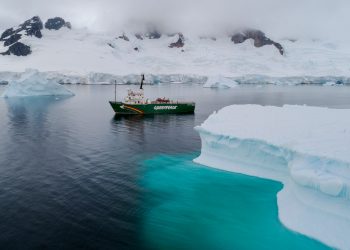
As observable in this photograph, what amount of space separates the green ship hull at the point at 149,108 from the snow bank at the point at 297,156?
35428 millimetres

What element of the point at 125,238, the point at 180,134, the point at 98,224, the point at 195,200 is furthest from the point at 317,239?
the point at 180,134

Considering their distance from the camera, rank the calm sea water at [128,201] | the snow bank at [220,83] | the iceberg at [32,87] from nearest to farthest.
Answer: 1. the calm sea water at [128,201]
2. the iceberg at [32,87]
3. the snow bank at [220,83]

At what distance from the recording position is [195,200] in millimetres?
21516

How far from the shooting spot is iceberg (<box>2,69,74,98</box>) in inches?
3882

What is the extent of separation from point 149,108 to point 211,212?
4558cm

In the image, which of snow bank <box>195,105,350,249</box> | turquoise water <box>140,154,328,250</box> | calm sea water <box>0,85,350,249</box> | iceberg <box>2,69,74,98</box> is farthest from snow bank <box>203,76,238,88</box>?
turquoise water <box>140,154,328,250</box>

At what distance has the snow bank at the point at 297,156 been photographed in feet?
52.4

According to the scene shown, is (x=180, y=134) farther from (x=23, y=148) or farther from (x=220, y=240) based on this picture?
(x=220, y=240)

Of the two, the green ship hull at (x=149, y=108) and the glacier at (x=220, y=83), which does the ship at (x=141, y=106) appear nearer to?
the green ship hull at (x=149, y=108)

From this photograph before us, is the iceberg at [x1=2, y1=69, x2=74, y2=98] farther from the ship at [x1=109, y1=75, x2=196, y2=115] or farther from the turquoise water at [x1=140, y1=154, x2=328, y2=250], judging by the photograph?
the turquoise water at [x1=140, y1=154, x2=328, y2=250]

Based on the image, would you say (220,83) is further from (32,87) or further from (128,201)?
(128,201)

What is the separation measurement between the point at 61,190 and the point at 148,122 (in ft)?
108

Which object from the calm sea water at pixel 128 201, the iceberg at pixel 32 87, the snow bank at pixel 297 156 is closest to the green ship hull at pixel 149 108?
the calm sea water at pixel 128 201

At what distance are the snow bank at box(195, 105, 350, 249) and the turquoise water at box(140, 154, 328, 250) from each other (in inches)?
32.1
